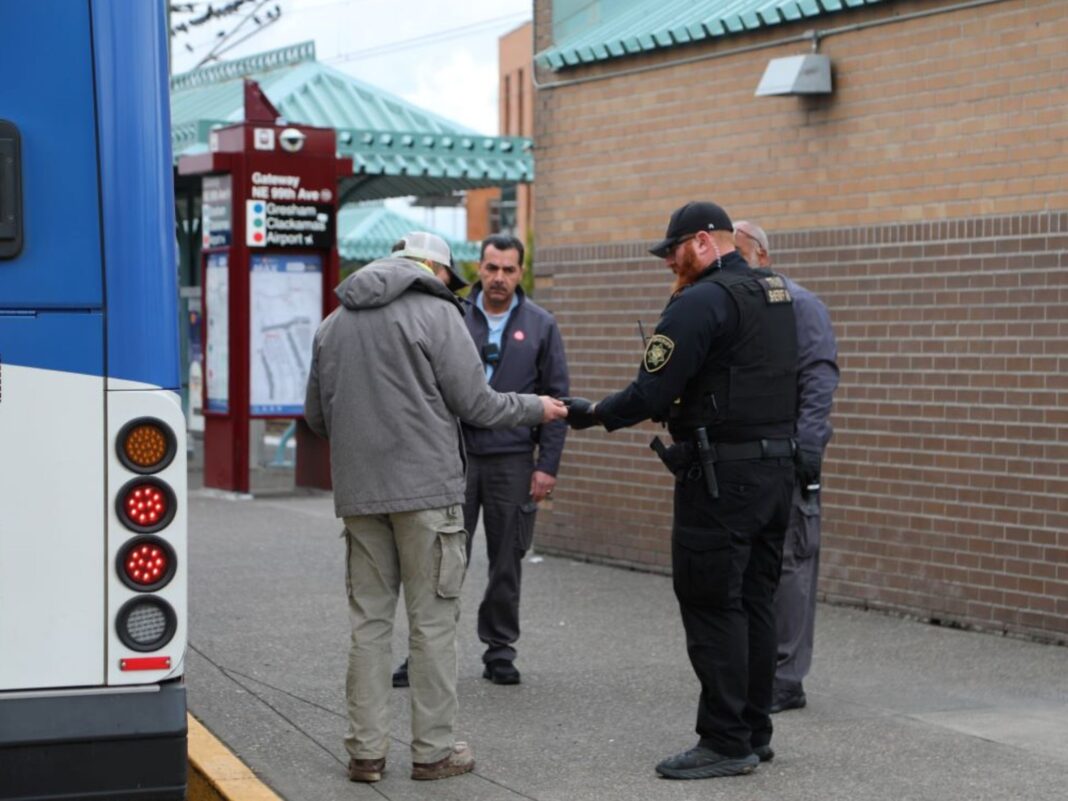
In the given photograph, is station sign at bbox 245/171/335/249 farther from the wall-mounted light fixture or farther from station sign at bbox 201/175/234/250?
the wall-mounted light fixture

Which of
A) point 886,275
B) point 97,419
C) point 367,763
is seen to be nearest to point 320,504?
point 886,275

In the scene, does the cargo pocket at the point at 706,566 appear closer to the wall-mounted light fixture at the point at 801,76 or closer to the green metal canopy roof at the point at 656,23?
the wall-mounted light fixture at the point at 801,76

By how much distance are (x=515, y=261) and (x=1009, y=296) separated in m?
2.81

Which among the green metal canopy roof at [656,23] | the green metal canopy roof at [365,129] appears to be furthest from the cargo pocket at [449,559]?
the green metal canopy roof at [365,129]

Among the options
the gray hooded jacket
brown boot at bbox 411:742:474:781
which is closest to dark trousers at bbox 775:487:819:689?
brown boot at bbox 411:742:474:781

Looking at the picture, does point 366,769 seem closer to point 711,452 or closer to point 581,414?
point 581,414

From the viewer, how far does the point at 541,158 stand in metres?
12.8

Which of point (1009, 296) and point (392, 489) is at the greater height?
point (1009, 296)

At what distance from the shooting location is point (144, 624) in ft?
15.4

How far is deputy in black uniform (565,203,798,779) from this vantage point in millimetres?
6281

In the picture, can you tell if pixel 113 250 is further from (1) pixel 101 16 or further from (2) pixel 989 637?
(2) pixel 989 637

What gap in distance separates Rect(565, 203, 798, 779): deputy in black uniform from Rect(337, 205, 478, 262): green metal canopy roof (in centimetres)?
2729

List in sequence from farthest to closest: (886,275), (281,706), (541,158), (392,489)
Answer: (541,158), (886,275), (281,706), (392,489)

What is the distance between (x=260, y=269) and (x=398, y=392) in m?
9.89
